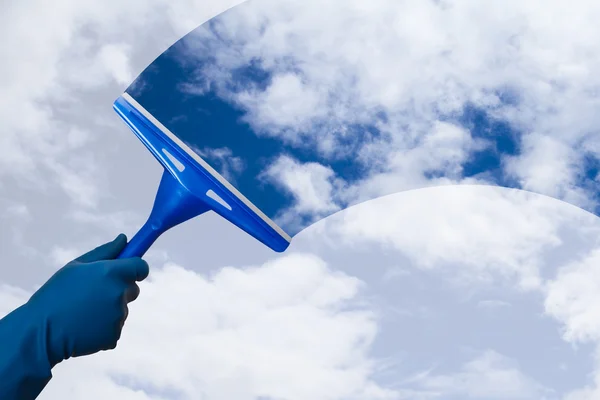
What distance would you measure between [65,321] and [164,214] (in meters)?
0.35

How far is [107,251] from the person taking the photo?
5.87 feet

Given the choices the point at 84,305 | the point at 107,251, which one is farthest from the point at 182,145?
the point at 84,305

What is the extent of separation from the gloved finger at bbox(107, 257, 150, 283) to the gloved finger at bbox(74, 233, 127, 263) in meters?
0.11

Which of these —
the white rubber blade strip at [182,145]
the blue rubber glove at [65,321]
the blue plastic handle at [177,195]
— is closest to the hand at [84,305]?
the blue rubber glove at [65,321]

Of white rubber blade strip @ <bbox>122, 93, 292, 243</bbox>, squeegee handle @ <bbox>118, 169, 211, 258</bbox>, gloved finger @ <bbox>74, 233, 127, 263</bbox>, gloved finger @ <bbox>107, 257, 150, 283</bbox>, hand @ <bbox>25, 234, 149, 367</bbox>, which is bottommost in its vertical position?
hand @ <bbox>25, 234, 149, 367</bbox>

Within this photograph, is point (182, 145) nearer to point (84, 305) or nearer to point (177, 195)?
point (177, 195)

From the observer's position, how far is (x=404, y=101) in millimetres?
1961

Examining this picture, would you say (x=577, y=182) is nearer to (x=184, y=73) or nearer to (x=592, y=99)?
(x=592, y=99)

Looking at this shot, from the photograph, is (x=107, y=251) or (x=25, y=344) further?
(x=107, y=251)

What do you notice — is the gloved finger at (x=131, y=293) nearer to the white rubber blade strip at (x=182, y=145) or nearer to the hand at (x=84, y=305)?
the hand at (x=84, y=305)

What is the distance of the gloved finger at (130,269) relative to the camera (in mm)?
1664

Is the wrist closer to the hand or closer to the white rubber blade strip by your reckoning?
the hand

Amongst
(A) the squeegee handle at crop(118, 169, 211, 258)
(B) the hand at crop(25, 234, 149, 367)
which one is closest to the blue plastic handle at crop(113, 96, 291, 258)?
(A) the squeegee handle at crop(118, 169, 211, 258)

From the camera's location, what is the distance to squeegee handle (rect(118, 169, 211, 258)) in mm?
1748
